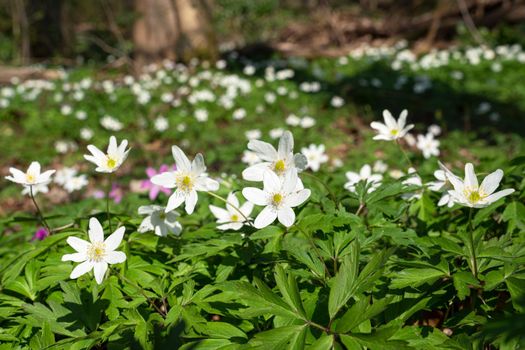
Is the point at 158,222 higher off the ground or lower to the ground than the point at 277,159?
lower

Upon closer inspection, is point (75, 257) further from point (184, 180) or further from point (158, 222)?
point (184, 180)

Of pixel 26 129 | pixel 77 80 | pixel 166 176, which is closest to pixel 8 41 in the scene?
pixel 77 80

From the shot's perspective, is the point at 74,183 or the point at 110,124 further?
the point at 110,124

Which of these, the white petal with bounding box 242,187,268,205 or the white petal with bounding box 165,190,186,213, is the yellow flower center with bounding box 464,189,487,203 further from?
the white petal with bounding box 165,190,186,213

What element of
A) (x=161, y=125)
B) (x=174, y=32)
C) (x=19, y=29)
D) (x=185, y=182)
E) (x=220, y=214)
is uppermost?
(x=185, y=182)

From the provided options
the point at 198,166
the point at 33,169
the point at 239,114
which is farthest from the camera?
the point at 239,114

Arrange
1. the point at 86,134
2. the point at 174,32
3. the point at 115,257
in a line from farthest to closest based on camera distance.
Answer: the point at 174,32
the point at 86,134
the point at 115,257

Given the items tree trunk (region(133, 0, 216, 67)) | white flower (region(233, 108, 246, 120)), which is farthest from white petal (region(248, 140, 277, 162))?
tree trunk (region(133, 0, 216, 67))

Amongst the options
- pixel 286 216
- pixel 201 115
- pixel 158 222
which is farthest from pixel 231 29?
pixel 286 216
